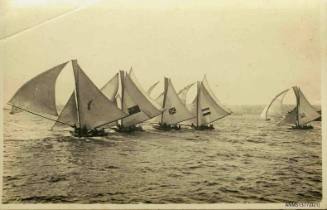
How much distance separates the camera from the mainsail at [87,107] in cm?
143

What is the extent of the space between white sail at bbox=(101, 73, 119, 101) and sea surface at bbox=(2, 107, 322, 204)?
13cm

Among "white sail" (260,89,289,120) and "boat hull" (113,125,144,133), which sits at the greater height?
"white sail" (260,89,289,120)

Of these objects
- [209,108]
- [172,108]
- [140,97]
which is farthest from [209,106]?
[140,97]

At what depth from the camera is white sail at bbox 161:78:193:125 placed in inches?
56.2

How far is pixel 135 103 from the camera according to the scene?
1442 mm

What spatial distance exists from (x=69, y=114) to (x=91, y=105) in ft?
0.25

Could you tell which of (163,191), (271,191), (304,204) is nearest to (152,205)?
(163,191)

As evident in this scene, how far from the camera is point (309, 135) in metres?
1.44

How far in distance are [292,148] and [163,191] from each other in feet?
1.44

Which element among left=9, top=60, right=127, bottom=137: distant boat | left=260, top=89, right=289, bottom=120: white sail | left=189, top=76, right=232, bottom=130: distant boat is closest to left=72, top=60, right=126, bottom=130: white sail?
left=9, top=60, right=127, bottom=137: distant boat

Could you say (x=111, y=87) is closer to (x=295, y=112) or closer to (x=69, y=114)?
(x=69, y=114)

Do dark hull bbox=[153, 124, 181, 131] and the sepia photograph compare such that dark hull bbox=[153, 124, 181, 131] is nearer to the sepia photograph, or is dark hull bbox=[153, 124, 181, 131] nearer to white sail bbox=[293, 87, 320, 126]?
the sepia photograph

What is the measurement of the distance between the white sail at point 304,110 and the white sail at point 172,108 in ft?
1.14

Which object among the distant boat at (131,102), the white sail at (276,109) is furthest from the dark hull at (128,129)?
the white sail at (276,109)
